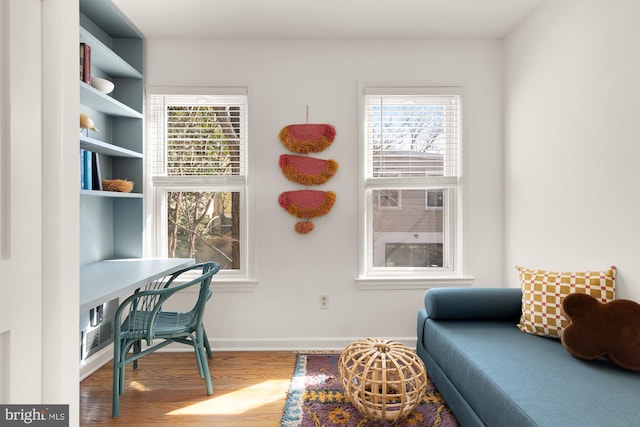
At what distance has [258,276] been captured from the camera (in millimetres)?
2805

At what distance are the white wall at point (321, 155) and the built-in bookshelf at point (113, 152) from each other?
21 centimetres

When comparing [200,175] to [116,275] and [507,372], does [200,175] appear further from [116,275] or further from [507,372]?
[507,372]

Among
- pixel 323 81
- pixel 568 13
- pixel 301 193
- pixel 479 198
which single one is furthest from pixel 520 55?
pixel 301 193

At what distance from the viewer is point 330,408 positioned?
1.93 m

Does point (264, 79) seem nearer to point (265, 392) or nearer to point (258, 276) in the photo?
point (258, 276)

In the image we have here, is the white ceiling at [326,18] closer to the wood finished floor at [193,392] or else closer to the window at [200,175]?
the window at [200,175]

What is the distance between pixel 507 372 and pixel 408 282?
131 centimetres

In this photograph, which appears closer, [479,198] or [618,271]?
[618,271]

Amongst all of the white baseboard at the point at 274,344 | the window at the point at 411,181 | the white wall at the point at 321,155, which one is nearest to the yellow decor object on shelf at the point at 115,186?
the white wall at the point at 321,155

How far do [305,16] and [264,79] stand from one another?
22.6 inches

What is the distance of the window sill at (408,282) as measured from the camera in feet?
9.20

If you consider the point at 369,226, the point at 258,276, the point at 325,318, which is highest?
the point at 369,226

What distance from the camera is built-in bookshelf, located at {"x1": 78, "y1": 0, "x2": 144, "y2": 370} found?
2.38 m

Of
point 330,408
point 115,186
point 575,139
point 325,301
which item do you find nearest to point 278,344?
point 325,301
